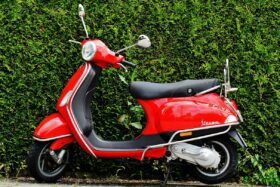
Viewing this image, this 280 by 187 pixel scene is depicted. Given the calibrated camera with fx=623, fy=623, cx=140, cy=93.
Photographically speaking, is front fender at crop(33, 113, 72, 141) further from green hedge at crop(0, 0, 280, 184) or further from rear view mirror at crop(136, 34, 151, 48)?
rear view mirror at crop(136, 34, 151, 48)

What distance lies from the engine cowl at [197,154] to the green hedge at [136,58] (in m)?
0.77

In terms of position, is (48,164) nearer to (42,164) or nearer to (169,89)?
(42,164)

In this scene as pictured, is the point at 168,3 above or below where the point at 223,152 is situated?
above

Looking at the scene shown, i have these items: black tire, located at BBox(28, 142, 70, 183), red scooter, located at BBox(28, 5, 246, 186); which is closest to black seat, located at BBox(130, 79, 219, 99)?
red scooter, located at BBox(28, 5, 246, 186)

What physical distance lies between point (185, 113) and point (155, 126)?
315mm

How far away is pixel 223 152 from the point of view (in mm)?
5996

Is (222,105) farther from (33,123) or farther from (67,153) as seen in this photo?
Result: (33,123)

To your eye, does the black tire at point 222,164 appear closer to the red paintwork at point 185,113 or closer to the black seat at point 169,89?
the red paintwork at point 185,113

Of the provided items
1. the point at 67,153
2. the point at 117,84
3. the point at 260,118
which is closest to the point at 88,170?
the point at 67,153

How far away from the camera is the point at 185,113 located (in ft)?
19.0

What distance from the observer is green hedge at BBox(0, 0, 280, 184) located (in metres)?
6.47

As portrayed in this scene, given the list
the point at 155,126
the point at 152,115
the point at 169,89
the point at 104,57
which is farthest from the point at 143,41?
the point at 155,126

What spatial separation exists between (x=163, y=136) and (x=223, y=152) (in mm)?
626

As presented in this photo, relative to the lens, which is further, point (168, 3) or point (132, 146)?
point (168, 3)
